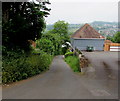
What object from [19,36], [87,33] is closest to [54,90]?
[19,36]

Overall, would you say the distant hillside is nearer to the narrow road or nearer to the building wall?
the building wall

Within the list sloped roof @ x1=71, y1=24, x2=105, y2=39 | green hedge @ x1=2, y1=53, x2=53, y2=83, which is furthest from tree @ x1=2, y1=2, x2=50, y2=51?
sloped roof @ x1=71, y1=24, x2=105, y2=39

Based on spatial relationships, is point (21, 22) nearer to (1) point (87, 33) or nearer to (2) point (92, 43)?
(2) point (92, 43)

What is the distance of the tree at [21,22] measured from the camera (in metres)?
7.30

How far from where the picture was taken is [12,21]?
748cm

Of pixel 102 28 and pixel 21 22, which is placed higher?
pixel 102 28

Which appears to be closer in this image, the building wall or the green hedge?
the green hedge

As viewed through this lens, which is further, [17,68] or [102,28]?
[102,28]

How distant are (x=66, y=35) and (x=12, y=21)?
23544 mm

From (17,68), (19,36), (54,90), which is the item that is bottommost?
(54,90)

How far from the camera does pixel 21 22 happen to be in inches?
297

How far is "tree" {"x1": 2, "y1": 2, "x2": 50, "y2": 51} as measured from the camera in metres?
7.30

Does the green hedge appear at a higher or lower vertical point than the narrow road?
higher

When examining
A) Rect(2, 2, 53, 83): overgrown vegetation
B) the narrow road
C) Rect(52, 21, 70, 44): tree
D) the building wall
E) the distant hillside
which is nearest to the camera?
the narrow road
